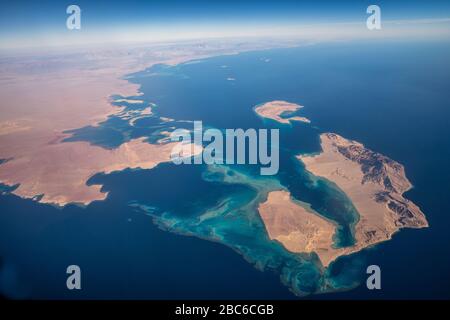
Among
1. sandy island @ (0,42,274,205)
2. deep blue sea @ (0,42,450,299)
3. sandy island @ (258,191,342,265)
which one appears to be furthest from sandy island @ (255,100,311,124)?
sandy island @ (258,191,342,265)

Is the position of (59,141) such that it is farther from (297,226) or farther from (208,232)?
(297,226)

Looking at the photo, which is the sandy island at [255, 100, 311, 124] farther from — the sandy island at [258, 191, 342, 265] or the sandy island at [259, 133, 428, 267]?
the sandy island at [258, 191, 342, 265]

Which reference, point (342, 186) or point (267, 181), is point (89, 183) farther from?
point (342, 186)

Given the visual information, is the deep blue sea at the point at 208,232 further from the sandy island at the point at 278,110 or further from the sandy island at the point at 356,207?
the sandy island at the point at 278,110

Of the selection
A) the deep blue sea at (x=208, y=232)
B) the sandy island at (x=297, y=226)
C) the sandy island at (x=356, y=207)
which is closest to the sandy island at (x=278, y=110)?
the deep blue sea at (x=208, y=232)

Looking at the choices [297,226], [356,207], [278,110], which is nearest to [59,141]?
[278,110]
